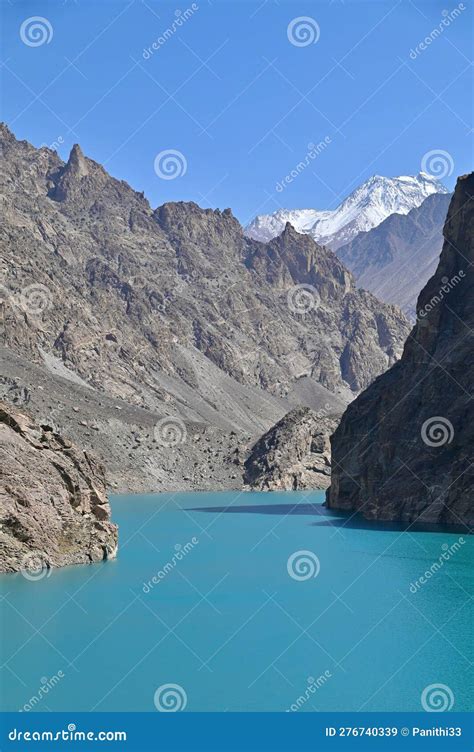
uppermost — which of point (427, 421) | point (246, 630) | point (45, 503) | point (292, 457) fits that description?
point (427, 421)

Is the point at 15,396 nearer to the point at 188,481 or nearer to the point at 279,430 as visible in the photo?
the point at 188,481

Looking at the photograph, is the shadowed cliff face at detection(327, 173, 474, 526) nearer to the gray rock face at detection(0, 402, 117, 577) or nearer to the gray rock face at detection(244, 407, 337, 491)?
the gray rock face at detection(0, 402, 117, 577)

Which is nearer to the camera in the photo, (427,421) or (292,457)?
(427,421)

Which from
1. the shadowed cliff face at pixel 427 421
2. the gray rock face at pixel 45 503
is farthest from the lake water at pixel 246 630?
the shadowed cliff face at pixel 427 421

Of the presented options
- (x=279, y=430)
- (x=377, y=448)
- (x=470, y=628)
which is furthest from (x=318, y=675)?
(x=279, y=430)

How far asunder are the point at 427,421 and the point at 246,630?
5312 centimetres

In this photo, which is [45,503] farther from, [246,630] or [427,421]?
[427,421]

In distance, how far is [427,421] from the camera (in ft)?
287

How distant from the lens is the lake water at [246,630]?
29.4 metres

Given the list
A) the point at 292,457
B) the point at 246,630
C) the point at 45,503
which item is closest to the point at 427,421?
the point at 45,503

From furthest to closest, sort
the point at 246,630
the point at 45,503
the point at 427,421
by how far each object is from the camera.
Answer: the point at 427,421 < the point at 45,503 < the point at 246,630

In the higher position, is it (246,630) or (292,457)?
(292,457)

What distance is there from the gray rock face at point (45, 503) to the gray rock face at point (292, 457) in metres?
105

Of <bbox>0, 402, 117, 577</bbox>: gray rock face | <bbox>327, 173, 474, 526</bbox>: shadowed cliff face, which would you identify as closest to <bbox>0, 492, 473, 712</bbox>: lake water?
<bbox>0, 402, 117, 577</bbox>: gray rock face
